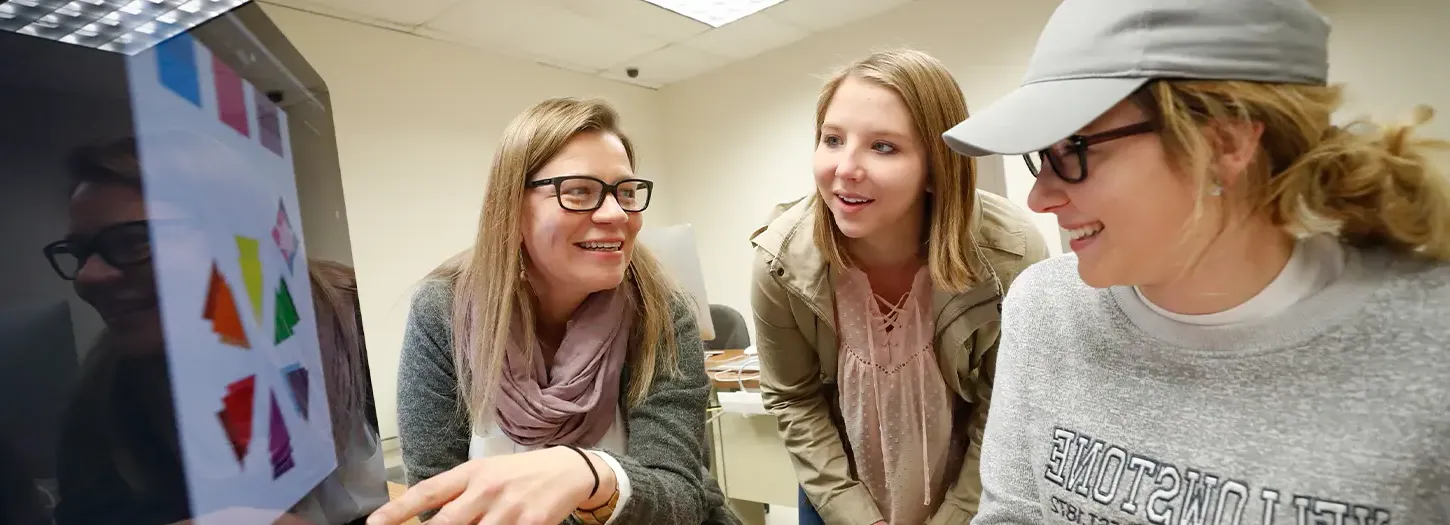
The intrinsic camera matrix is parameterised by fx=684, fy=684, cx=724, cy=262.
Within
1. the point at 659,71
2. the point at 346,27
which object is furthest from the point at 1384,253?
the point at 659,71

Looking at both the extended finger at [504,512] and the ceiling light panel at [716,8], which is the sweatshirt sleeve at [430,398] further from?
the ceiling light panel at [716,8]

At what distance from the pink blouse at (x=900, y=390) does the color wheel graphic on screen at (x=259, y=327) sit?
873 millimetres

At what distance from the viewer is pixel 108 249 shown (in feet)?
1.07

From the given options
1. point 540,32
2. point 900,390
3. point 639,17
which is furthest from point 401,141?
point 900,390

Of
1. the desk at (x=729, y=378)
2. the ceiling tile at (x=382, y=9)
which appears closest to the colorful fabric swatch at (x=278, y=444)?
the desk at (x=729, y=378)

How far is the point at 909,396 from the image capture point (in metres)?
1.19

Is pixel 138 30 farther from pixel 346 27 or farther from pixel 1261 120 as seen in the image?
pixel 346 27

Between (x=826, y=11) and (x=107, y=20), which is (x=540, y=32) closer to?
(x=826, y=11)

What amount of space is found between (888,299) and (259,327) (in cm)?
98

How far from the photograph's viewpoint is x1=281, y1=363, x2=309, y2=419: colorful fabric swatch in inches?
19.1

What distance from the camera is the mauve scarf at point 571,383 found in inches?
39.6

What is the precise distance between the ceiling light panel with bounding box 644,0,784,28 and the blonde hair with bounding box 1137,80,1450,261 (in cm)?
280

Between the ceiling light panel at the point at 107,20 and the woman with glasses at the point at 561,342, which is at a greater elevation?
the ceiling light panel at the point at 107,20

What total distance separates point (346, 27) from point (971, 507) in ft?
9.78
